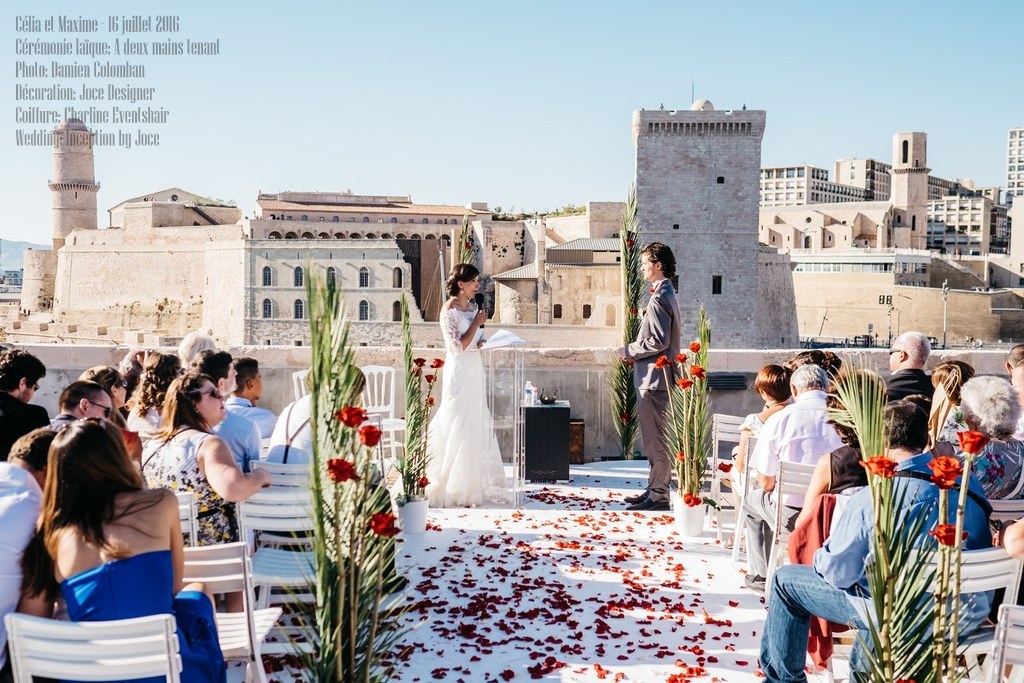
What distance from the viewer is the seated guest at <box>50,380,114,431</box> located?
142 inches

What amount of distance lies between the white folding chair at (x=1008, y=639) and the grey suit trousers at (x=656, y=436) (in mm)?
3428

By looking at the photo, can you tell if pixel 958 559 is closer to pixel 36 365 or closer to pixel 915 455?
pixel 915 455

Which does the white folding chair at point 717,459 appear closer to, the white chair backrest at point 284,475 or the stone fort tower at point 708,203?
the white chair backrest at point 284,475

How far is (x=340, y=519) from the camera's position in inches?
95.3

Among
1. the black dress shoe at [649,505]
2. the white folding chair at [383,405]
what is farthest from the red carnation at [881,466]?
the black dress shoe at [649,505]

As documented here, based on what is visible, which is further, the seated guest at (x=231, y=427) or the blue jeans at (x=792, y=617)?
the seated guest at (x=231, y=427)

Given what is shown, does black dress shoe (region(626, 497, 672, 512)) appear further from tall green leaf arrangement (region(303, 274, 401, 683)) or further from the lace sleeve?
tall green leaf arrangement (region(303, 274, 401, 683))

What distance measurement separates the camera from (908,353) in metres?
5.06

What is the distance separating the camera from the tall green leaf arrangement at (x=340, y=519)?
224 centimetres

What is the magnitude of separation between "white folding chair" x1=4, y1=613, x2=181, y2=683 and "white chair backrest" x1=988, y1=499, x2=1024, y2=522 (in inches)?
107

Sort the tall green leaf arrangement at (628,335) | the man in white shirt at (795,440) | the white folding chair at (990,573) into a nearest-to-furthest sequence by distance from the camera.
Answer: the white folding chair at (990,573), the man in white shirt at (795,440), the tall green leaf arrangement at (628,335)

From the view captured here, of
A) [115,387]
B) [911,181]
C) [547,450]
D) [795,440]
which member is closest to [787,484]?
[795,440]

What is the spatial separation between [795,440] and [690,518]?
131cm

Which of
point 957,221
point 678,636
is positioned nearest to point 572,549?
point 678,636
